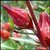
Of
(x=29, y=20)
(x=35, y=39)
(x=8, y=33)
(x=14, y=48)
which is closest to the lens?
(x=29, y=20)

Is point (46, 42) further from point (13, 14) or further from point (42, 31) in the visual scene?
point (13, 14)

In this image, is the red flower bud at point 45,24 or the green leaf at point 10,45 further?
the green leaf at point 10,45

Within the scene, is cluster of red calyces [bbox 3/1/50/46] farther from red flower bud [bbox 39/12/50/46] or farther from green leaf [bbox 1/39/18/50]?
green leaf [bbox 1/39/18/50]

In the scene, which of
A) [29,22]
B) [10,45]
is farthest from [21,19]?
[10,45]

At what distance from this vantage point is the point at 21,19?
870mm

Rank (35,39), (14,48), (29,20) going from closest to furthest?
(29,20)
(35,39)
(14,48)

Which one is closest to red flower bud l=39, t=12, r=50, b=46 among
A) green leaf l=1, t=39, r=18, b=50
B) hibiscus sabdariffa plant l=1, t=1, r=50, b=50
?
hibiscus sabdariffa plant l=1, t=1, r=50, b=50

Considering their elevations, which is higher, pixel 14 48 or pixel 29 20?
pixel 29 20

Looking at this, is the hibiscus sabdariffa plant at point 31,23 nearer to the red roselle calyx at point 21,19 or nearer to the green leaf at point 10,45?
the red roselle calyx at point 21,19

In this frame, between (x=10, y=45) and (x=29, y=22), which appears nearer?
(x=29, y=22)

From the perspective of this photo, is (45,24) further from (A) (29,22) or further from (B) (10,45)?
(B) (10,45)

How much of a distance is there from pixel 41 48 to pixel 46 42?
1.1 inches

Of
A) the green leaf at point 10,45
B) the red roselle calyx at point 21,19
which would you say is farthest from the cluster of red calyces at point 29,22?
the green leaf at point 10,45

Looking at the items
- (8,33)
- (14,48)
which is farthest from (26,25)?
(8,33)
